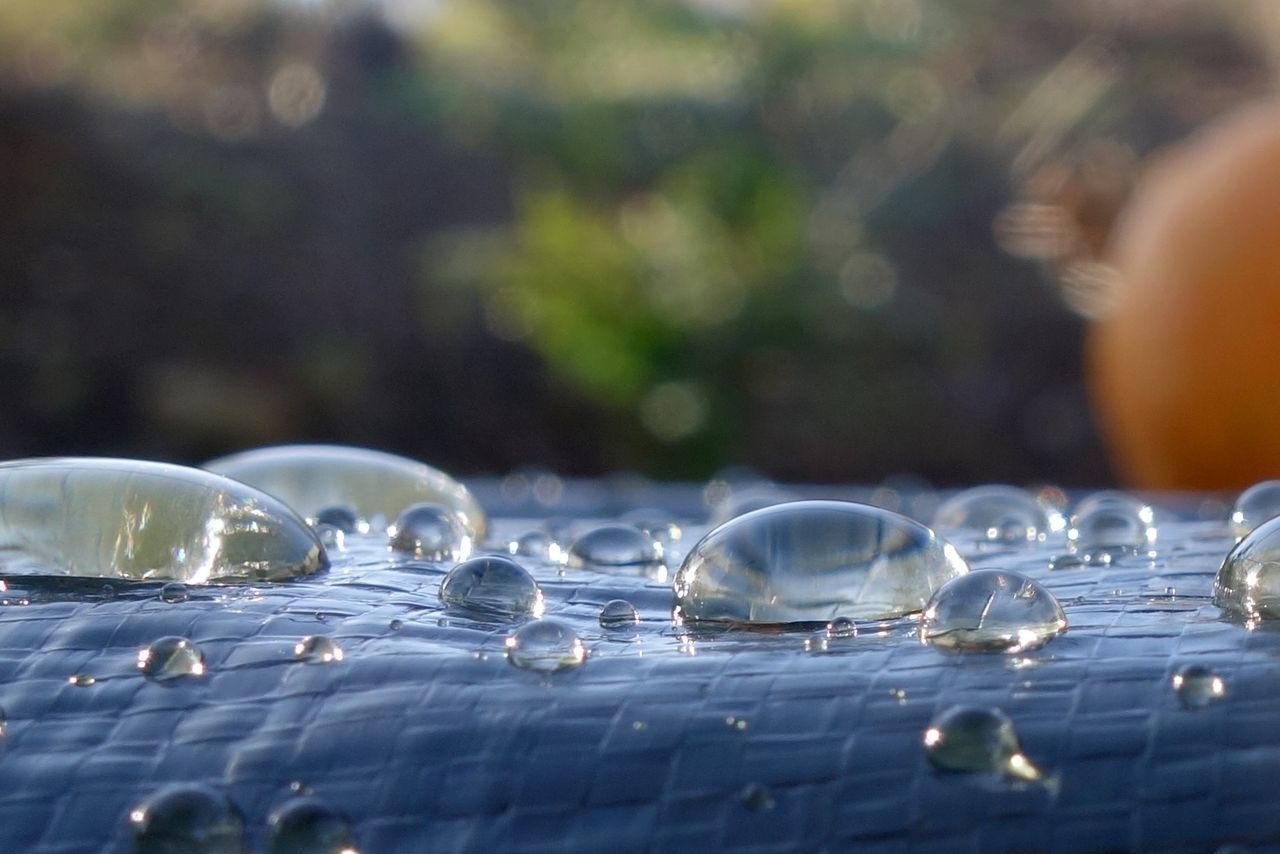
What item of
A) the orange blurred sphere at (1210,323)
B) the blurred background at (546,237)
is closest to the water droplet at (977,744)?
the orange blurred sphere at (1210,323)

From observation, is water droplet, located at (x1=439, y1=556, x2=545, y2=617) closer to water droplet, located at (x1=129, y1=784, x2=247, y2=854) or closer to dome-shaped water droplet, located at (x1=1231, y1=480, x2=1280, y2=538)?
water droplet, located at (x1=129, y1=784, x2=247, y2=854)

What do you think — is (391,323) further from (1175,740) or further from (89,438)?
(1175,740)

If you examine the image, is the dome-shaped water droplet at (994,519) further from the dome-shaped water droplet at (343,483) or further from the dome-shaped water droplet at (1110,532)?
the dome-shaped water droplet at (343,483)

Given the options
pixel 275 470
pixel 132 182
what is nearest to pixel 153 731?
pixel 275 470

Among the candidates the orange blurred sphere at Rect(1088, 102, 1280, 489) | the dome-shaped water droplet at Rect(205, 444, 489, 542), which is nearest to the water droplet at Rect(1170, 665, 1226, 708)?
the dome-shaped water droplet at Rect(205, 444, 489, 542)

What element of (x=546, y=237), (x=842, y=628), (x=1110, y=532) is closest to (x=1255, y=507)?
(x=1110, y=532)
